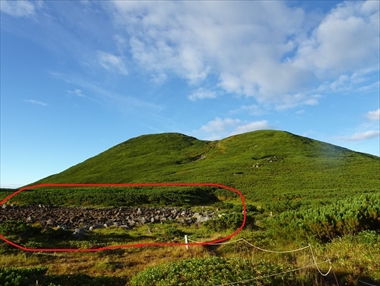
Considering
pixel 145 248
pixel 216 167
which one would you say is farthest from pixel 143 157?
pixel 145 248

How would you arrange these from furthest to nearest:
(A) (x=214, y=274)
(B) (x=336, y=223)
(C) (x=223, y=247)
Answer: (C) (x=223, y=247) → (B) (x=336, y=223) → (A) (x=214, y=274)

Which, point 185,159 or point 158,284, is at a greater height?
point 185,159

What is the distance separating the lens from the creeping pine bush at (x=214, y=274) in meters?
7.53

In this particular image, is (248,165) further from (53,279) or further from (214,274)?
(53,279)

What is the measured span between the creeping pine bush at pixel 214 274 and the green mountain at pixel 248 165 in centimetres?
3994

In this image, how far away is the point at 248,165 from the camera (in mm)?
82688

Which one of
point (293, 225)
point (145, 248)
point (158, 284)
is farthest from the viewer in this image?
point (145, 248)

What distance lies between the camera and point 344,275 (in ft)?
28.2

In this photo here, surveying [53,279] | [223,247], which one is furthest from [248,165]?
[53,279]

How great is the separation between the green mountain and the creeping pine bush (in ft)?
131

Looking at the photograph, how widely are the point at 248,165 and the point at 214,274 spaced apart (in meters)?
76.2

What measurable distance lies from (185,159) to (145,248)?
9383cm

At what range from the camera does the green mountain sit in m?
59.6

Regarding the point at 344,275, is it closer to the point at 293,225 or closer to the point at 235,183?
the point at 293,225
